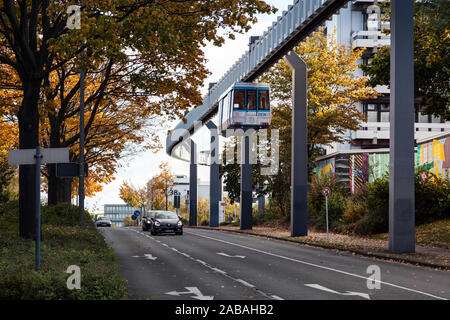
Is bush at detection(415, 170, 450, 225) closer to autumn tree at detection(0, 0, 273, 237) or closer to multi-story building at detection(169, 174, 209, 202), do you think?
autumn tree at detection(0, 0, 273, 237)

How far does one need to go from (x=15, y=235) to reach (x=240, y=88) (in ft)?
64.7

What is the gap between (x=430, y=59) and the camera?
22.3 metres

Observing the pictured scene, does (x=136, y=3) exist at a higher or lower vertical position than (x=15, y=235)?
higher

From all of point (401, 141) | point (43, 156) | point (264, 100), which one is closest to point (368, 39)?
point (264, 100)

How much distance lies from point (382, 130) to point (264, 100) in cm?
2734

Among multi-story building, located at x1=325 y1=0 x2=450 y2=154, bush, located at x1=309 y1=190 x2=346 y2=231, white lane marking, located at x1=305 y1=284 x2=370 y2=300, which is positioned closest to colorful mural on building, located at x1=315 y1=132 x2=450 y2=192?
bush, located at x1=309 y1=190 x2=346 y2=231

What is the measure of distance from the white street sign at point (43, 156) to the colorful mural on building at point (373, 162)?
21.9m

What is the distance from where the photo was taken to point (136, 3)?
1639 centimetres

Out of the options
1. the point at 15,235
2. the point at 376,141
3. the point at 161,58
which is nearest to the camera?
the point at 15,235

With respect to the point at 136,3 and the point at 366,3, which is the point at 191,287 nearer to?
the point at 136,3

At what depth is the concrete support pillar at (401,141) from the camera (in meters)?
20.5

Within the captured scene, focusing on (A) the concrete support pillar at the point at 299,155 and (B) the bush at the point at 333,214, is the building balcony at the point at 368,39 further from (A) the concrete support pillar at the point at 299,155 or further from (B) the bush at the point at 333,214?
(A) the concrete support pillar at the point at 299,155

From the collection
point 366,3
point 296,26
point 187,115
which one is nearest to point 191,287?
point 296,26

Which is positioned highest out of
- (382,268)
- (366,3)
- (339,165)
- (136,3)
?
(366,3)
